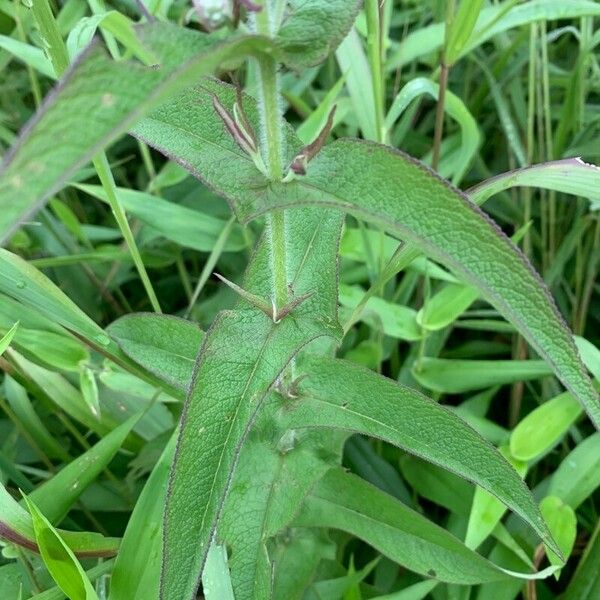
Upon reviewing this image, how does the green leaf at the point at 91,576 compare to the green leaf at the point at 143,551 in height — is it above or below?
below

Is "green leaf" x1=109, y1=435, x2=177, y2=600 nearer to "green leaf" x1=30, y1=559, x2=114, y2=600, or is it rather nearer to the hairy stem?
"green leaf" x1=30, y1=559, x2=114, y2=600

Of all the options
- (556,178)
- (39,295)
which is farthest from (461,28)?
(39,295)

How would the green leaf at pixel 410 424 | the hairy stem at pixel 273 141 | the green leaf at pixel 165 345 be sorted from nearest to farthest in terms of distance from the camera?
the hairy stem at pixel 273 141 < the green leaf at pixel 410 424 < the green leaf at pixel 165 345

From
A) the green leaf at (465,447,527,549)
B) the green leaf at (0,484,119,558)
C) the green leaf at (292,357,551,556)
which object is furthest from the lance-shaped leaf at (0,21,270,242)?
the green leaf at (465,447,527,549)

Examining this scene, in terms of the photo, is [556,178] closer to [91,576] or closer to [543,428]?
[543,428]

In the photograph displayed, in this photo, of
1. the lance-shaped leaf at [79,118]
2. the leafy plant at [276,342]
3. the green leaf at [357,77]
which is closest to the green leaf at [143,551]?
the leafy plant at [276,342]

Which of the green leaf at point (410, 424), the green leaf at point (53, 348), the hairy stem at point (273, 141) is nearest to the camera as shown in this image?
the hairy stem at point (273, 141)

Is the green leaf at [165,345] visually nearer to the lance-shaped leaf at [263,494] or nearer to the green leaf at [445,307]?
the lance-shaped leaf at [263,494]

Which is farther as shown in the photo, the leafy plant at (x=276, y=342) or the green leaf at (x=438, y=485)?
the green leaf at (x=438, y=485)
